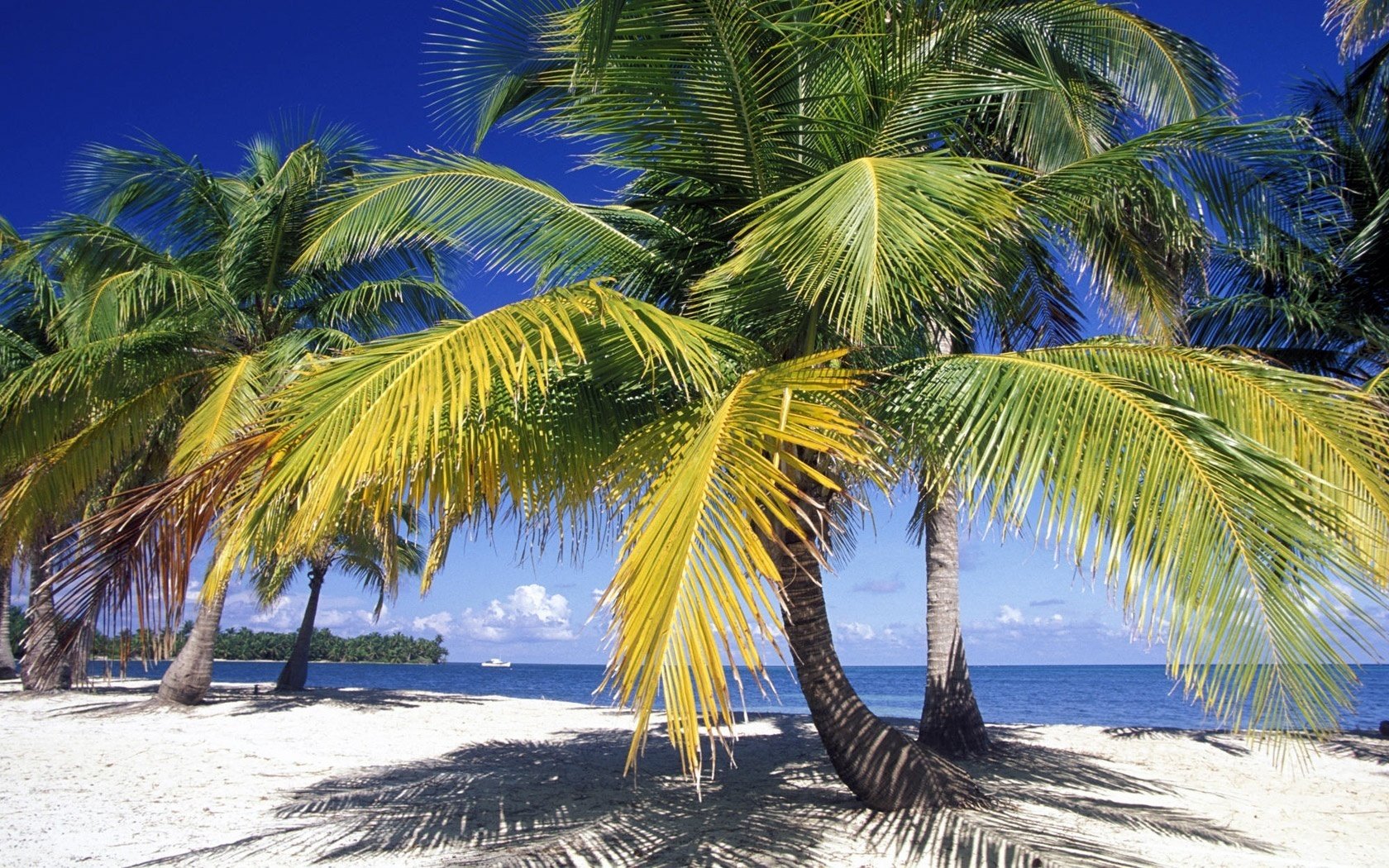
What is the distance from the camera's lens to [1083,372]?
4023 millimetres

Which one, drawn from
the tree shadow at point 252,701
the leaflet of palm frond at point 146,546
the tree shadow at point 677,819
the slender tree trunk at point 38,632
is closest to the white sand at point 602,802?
the tree shadow at point 677,819

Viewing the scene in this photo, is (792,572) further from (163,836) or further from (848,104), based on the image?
(163,836)

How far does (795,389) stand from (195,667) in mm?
12027

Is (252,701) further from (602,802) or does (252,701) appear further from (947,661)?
(947,661)

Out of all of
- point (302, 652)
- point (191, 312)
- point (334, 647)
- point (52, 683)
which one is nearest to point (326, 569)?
point (302, 652)

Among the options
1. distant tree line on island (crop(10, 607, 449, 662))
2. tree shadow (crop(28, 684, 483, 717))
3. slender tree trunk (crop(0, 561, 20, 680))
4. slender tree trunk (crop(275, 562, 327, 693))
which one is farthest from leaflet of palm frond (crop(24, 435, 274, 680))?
distant tree line on island (crop(10, 607, 449, 662))

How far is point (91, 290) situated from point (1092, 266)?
37.5ft

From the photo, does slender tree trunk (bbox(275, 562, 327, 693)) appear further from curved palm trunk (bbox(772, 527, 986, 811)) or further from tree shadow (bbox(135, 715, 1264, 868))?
curved palm trunk (bbox(772, 527, 986, 811))

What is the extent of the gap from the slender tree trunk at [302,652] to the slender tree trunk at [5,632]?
7044mm

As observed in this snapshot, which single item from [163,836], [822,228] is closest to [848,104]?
[822,228]

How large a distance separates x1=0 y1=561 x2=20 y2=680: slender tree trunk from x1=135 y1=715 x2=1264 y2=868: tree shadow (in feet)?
52.3

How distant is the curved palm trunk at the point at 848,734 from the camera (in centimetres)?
581

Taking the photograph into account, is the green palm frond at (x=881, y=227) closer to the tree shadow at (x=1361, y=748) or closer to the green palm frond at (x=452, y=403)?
the green palm frond at (x=452, y=403)

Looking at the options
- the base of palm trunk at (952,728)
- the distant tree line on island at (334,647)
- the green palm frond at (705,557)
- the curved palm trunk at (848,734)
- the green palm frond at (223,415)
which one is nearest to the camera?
the green palm frond at (705,557)
